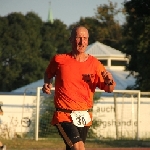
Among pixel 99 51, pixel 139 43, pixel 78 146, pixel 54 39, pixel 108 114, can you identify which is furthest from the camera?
pixel 54 39

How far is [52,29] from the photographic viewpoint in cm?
8344

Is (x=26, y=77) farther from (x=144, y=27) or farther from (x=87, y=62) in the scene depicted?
(x=87, y=62)

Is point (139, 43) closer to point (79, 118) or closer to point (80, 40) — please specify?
point (80, 40)

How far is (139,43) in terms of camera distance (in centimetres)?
3722

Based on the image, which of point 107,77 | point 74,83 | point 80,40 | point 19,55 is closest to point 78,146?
point 74,83

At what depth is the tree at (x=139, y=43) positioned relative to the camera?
35.0m

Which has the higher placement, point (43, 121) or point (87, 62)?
point (87, 62)

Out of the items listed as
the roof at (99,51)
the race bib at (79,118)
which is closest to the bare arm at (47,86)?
the race bib at (79,118)

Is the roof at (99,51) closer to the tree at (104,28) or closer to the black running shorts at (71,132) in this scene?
the tree at (104,28)

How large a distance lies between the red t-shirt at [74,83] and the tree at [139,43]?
24.9 meters

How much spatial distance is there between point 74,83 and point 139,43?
2904 centimetres

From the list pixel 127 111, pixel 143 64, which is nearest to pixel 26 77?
pixel 143 64

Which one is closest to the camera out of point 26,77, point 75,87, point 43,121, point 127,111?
point 75,87

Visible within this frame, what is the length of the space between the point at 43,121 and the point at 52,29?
190 feet
